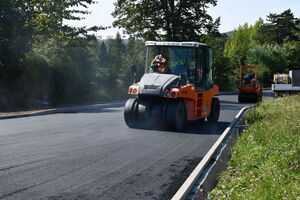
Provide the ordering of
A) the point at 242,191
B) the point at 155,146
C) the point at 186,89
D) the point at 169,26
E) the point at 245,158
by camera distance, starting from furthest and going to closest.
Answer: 1. the point at 169,26
2. the point at 186,89
3. the point at 155,146
4. the point at 245,158
5. the point at 242,191

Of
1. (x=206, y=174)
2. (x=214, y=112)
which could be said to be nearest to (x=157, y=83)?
(x=214, y=112)

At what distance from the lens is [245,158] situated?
24.8ft

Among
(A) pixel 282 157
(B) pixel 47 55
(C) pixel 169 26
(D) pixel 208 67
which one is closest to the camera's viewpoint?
(A) pixel 282 157

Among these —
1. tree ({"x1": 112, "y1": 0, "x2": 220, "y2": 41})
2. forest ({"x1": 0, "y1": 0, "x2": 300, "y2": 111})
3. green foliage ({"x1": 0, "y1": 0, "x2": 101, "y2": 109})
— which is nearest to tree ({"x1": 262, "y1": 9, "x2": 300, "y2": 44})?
forest ({"x1": 0, "y1": 0, "x2": 300, "y2": 111})

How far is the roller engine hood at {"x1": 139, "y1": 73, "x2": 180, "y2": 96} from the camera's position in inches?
488

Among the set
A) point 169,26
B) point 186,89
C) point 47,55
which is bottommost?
point 186,89

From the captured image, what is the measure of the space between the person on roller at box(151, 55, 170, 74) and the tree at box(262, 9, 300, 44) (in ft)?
257

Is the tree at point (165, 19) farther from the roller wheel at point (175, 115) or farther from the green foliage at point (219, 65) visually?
the roller wheel at point (175, 115)

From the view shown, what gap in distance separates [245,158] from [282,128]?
2986mm

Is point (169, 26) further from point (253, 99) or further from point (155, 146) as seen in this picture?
point (155, 146)

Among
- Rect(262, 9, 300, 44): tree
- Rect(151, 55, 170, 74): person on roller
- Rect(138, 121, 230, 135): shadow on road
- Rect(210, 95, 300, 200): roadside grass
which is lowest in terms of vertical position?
Rect(138, 121, 230, 135): shadow on road

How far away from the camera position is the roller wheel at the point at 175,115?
1234 centimetres

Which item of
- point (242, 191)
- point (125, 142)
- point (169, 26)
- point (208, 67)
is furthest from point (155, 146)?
point (169, 26)

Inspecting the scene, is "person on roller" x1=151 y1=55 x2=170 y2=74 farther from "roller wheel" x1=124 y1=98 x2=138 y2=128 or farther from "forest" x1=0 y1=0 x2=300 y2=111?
"forest" x1=0 y1=0 x2=300 y2=111
